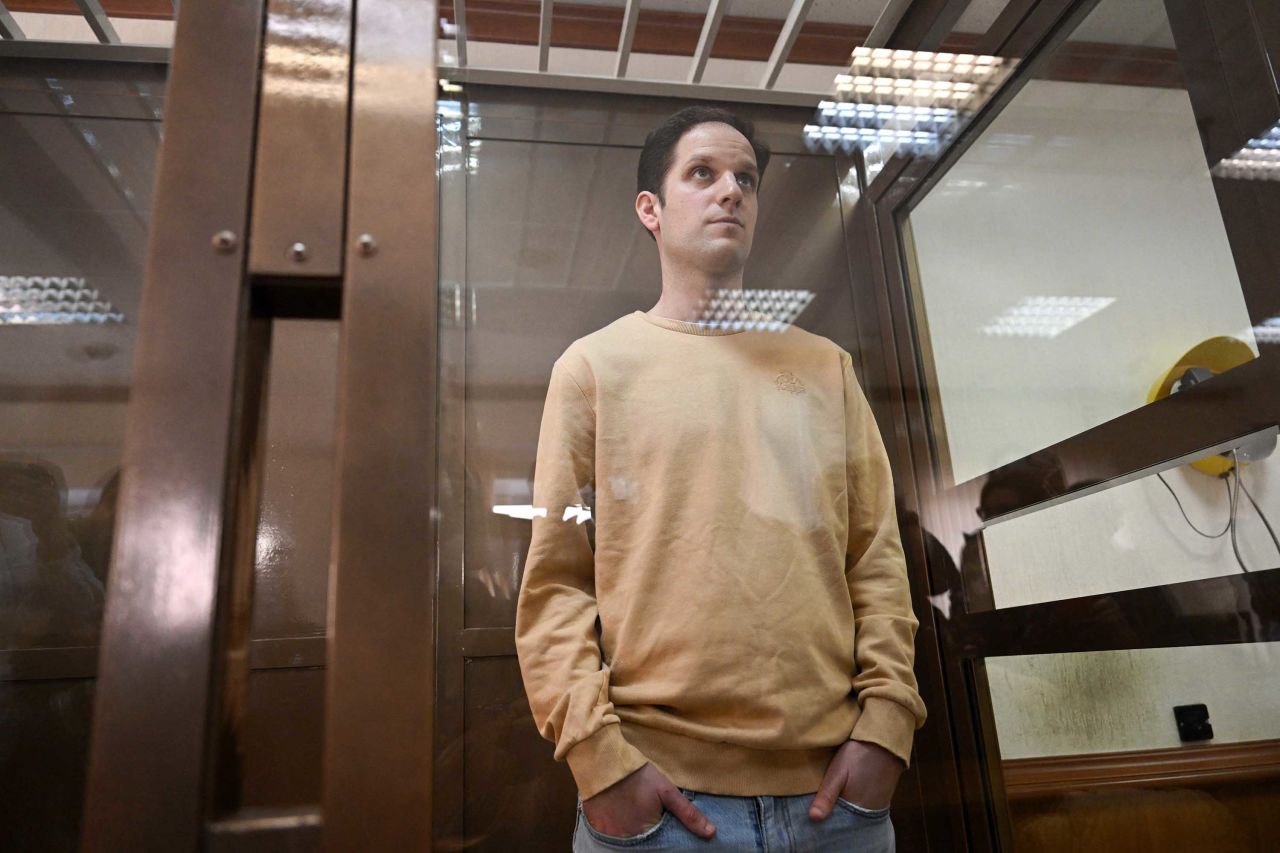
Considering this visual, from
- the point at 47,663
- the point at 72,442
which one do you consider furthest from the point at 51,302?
the point at 47,663

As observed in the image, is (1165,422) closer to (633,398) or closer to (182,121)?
(633,398)

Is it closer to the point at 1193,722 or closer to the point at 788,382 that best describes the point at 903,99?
the point at 788,382

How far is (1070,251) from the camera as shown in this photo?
1.05 m

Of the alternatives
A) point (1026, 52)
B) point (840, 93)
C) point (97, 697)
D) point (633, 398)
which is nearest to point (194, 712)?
point (97, 697)

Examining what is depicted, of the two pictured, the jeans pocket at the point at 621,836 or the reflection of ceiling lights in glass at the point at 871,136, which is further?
the reflection of ceiling lights in glass at the point at 871,136

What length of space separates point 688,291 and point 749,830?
0.57m

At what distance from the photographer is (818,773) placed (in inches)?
32.8

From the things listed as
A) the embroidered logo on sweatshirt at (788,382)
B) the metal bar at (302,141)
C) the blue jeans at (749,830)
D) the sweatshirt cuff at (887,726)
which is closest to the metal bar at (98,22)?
the metal bar at (302,141)

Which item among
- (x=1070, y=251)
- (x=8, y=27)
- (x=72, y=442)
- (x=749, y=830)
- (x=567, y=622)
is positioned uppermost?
(x=8, y=27)

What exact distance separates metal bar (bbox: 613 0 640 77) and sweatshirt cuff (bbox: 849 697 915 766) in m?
0.75

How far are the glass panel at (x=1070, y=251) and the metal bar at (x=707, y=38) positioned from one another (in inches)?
14.0

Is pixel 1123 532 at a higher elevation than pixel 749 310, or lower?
lower

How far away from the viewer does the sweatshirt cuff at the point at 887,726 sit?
0.87m

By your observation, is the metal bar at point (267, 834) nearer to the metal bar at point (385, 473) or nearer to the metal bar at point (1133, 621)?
the metal bar at point (385, 473)
